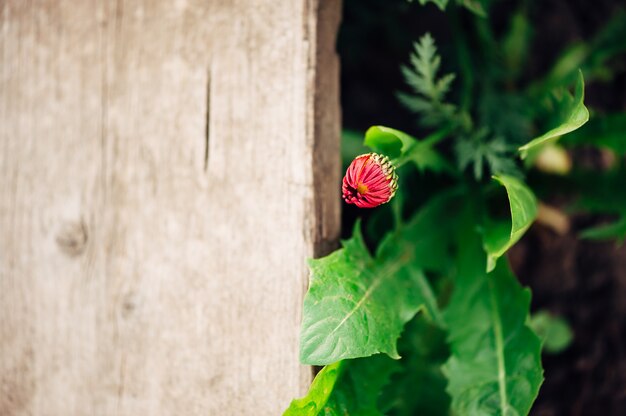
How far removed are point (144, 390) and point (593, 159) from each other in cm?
148

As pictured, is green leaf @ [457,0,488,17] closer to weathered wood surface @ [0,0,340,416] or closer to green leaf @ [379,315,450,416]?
weathered wood surface @ [0,0,340,416]

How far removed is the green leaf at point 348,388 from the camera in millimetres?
720

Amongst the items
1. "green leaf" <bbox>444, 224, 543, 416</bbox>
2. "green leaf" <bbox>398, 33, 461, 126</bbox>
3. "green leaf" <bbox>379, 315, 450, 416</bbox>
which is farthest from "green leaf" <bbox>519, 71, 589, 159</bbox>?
"green leaf" <bbox>379, 315, 450, 416</bbox>

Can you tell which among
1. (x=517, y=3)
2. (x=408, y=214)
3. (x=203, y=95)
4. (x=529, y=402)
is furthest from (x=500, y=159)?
(x=517, y=3)

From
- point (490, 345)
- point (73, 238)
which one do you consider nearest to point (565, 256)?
point (490, 345)

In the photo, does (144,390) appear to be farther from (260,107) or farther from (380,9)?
(380,9)

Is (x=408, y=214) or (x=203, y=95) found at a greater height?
(x=203, y=95)

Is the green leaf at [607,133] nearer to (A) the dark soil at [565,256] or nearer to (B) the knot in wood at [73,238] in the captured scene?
(A) the dark soil at [565,256]

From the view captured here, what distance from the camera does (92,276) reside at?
0.93m

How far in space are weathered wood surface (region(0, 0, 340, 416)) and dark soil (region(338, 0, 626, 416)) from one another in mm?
604

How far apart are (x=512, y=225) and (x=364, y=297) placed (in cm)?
24

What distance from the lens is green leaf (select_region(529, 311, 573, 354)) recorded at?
1.46 metres

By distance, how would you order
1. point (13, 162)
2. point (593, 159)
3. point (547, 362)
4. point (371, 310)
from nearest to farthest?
1. point (371, 310)
2. point (13, 162)
3. point (547, 362)
4. point (593, 159)

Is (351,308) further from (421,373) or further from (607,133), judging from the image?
(607,133)
